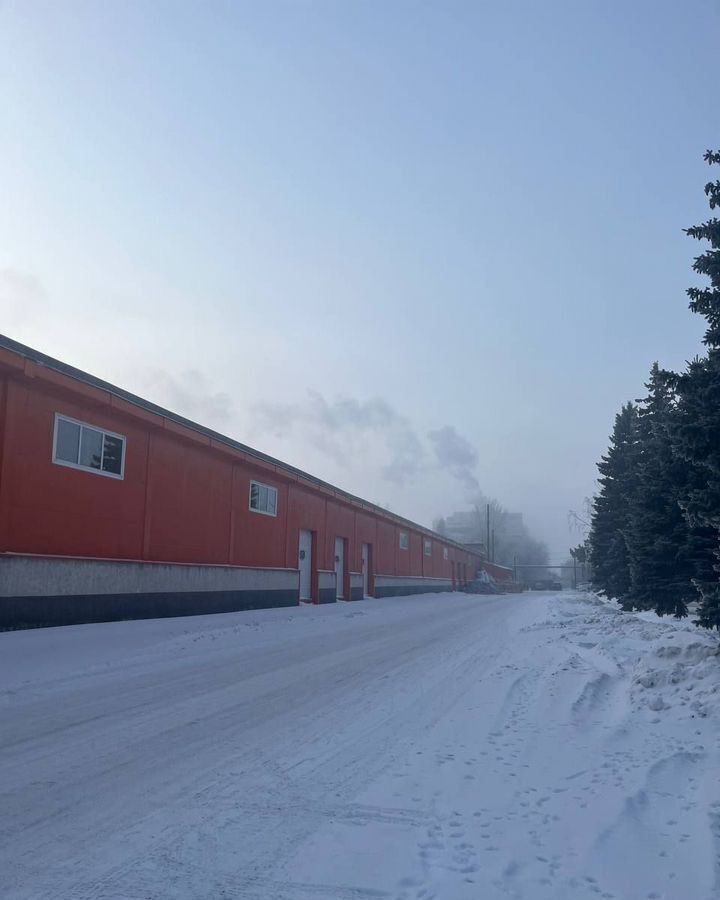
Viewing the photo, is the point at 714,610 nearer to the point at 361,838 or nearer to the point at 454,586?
the point at 361,838

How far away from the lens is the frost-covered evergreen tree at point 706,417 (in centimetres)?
904

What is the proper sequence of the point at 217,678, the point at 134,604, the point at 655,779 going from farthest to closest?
the point at 134,604 < the point at 217,678 < the point at 655,779

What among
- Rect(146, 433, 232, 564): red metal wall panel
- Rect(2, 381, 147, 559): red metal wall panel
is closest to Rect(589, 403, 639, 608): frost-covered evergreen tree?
Rect(146, 433, 232, 564): red metal wall panel

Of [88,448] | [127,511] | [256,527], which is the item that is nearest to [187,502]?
[127,511]

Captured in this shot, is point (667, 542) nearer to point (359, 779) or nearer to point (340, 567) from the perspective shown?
point (359, 779)

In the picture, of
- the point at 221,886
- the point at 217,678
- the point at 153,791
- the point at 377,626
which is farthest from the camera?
the point at 377,626

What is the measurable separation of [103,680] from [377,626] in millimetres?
10405

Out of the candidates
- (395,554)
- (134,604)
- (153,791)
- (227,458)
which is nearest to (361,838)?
(153,791)

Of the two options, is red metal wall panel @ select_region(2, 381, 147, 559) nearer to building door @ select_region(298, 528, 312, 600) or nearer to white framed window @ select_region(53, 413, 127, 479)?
white framed window @ select_region(53, 413, 127, 479)

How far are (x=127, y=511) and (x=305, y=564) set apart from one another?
44.2 feet

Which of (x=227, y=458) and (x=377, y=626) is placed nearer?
(x=377, y=626)

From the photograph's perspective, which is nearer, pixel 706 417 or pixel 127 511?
pixel 706 417

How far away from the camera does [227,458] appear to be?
2381 cm

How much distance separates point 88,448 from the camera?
55.8ft
